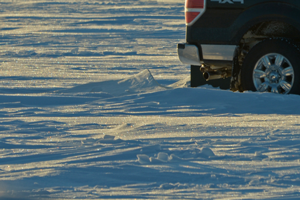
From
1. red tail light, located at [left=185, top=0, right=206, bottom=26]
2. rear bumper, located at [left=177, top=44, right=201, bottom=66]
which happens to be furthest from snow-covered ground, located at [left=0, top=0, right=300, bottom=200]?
red tail light, located at [left=185, top=0, right=206, bottom=26]

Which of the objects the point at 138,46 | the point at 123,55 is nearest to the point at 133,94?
the point at 123,55

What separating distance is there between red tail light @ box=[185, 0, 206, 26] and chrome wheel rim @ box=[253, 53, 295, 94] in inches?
36.2

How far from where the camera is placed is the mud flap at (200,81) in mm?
7566

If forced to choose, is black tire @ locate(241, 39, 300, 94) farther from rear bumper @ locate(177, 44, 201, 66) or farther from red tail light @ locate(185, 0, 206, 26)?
red tail light @ locate(185, 0, 206, 26)

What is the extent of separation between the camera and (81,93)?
7414mm

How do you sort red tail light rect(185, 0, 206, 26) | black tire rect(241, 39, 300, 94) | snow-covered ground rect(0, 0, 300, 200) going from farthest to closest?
red tail light rect(185, 0, 206, 26) < black tire rect(241, 39, 300, 94) < snow-covered ground rect(0, 0, 300, 200)

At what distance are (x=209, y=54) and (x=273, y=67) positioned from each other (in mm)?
784

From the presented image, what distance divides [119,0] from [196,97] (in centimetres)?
2957

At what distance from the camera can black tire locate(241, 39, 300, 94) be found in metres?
6.20

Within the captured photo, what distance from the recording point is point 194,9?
6.53 metres

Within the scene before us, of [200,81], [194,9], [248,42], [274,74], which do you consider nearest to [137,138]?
[274,74]

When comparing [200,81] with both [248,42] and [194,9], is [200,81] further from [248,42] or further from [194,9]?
[194,9]

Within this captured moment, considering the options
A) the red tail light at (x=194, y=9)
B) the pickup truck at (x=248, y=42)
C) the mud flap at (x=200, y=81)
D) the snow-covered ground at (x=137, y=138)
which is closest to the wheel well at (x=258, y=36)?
the pickup truck at (x=248, y=42)

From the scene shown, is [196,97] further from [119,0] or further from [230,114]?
[119,0]
